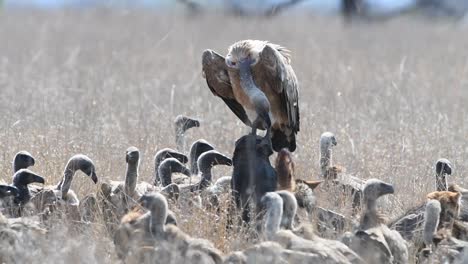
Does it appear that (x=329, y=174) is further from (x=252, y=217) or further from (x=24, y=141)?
(x=24, y=141)

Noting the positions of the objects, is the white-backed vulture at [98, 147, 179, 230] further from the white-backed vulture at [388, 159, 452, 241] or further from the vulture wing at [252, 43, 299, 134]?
the vulture wing at [252, 43, 299, 134]

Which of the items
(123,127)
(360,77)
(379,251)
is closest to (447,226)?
(379,251)

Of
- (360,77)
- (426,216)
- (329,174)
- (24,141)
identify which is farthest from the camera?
(360,77)

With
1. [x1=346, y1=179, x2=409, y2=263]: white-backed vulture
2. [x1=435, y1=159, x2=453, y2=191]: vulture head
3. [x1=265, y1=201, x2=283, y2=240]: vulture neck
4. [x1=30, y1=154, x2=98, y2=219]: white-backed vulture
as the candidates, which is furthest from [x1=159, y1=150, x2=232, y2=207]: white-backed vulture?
[x1=435, y1=159, x2=453, y2=191]: vulture head

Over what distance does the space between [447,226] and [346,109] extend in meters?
4.67

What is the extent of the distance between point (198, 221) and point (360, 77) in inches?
305

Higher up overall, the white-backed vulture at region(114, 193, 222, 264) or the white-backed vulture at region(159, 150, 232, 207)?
the white-backed vulture at region(159, 150, 232, 207)

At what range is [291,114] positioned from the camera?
10086 mm

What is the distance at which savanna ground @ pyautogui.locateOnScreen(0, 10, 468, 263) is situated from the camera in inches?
377

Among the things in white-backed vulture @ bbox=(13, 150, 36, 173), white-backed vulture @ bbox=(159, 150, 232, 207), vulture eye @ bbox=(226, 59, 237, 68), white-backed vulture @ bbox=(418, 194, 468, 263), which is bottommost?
white-backed vulture @ bbox=(418, 194, 468, 263)

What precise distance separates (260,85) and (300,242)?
3.41 metres

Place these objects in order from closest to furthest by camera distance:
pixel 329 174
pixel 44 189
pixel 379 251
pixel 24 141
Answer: pixel 379 251 < pixel 44 189 < pixel 329 174 < pixel 24 141

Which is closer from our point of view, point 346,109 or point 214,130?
point 214,130

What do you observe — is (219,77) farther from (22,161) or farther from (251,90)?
(22,161)
